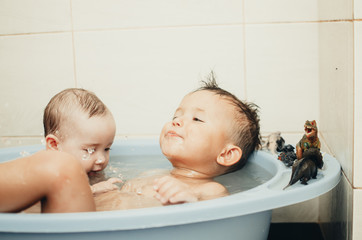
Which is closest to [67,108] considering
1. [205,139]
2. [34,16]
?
[205,139]

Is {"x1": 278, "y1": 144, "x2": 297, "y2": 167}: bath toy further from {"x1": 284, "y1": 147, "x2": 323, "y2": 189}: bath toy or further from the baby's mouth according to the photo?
the baby's mouth

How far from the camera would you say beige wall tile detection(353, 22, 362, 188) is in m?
0.96

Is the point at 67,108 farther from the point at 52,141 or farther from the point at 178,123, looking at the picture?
the point at 178,123

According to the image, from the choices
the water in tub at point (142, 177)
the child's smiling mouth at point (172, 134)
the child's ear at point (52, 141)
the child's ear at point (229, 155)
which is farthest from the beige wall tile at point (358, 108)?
the child's ear at point (52, 141)

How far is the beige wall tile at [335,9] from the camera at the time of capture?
1.02m

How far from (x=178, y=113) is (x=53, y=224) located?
0.70 m

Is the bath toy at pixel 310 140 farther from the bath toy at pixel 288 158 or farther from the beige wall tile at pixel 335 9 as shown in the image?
the beige wall tile at pixel 335 9

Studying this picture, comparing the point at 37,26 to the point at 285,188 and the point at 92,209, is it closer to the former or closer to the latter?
the point at 92,209

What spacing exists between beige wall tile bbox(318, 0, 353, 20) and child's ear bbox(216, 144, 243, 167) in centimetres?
52

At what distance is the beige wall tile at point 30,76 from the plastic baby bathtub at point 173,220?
104 cm

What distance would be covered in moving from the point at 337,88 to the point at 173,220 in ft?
2.38

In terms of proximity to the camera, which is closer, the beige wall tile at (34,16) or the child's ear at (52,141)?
the child's ear at (52,141)

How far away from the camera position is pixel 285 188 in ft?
3.01

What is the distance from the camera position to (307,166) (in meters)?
0.96
